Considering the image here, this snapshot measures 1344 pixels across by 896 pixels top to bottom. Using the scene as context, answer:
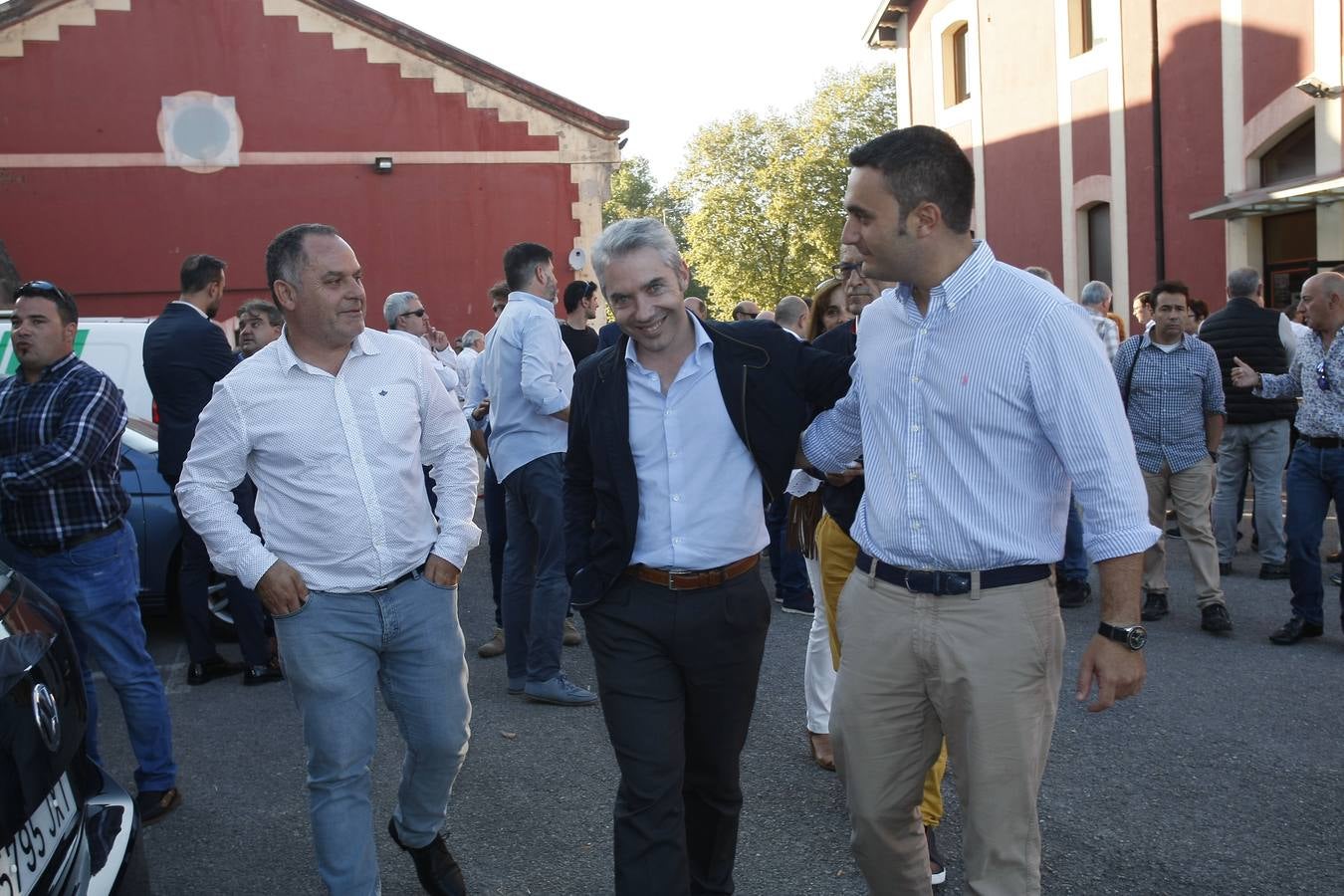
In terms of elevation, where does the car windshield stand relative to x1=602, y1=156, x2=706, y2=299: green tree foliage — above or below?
below

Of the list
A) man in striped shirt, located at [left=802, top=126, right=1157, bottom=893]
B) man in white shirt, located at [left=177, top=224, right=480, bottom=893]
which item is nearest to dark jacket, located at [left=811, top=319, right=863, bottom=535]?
man in striped shirt, located at [left=802, top=126, right=1157, bottom=893]

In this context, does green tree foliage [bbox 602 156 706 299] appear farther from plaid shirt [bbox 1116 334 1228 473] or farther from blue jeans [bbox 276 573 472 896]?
blue jeans [bbox 276 573 472 896]

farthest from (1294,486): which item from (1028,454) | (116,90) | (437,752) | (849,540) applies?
(116,90)

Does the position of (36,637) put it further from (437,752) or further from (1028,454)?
(1028,454)

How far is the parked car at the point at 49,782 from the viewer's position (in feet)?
7.80

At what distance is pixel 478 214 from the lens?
23094 millimetres

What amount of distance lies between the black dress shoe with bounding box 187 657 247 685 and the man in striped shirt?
4868mm

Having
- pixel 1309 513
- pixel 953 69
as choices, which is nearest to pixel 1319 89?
pixel 1309 513

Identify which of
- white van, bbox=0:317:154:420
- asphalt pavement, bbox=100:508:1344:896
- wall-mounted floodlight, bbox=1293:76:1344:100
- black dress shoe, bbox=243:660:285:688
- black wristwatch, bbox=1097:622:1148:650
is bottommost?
asphalt pavement, bbox=100:508:1344:896

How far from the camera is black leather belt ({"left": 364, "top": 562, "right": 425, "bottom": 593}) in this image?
3.61m

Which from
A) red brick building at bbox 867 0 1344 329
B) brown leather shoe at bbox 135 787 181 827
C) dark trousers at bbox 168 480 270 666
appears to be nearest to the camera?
brown leather shoe at bbox 135 787 181 827

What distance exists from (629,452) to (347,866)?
4.68 ft

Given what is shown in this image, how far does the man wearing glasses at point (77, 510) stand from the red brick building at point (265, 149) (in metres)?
18.1

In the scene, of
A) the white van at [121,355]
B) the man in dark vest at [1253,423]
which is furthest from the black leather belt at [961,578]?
the white van at [121,355]
